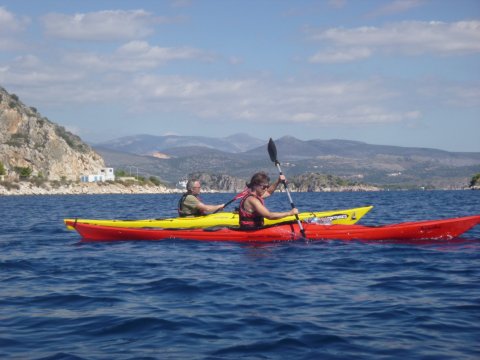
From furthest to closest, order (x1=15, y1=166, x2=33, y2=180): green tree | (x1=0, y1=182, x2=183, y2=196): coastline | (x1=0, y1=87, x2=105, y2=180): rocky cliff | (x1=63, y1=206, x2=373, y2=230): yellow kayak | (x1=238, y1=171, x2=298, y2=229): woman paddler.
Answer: (x1=0, y1=87, x2=105, y2=180): rocky cliff → (x1=15, y1=166, x2=33, y2=180): green tree → (x1=0, y1=182, x2=183, y2=196): coastline → (x1=63, y1=206, x2=373, y2=230): yellow kayak → (x1=238, y1=171, x2=298, y2=229): woman paddler

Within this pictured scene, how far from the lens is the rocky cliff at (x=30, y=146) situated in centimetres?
11088

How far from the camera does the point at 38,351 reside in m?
6.16

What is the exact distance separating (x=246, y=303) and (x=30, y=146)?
114 metres

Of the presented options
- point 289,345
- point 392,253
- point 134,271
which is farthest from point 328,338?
point 392,253

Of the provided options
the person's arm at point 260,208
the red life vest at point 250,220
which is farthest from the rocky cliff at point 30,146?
the person's arm at point 260,208

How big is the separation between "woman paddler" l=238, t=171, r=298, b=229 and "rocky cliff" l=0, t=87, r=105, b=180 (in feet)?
320

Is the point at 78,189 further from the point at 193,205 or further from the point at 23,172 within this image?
the point at 193,205

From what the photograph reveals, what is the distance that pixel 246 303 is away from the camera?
8023 millimetres

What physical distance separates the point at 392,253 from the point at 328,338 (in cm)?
628

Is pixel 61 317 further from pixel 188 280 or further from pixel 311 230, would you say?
pixel 311 230

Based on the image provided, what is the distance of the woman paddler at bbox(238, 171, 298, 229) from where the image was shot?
43.8 feet

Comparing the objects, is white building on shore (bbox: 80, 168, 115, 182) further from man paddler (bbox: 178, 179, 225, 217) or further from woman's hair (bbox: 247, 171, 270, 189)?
woman's hair (bbox: 247, 171, 270, 189)

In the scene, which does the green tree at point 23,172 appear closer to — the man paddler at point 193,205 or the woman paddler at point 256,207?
the man paddler at point 193,205

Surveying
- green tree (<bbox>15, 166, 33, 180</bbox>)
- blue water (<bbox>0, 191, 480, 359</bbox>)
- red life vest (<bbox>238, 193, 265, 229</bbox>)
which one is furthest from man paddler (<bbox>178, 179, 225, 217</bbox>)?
green tree (<bbox>15, 166, 33, 180</bbox>)
